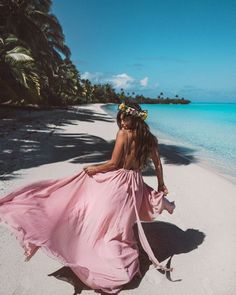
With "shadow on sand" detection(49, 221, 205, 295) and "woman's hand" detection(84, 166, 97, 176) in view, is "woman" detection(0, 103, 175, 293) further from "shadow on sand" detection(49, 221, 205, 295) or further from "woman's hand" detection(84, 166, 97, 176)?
"shadow on sand" detection(49, 221, 205, 295)

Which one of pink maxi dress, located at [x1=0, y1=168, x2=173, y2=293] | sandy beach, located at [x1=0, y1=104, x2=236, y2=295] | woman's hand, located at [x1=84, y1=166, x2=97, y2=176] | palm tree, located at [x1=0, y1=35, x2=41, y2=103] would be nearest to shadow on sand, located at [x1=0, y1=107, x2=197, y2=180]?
sandy beach, located at [x1=0, y1=104, x2=236, y2=295]

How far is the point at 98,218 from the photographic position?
3812 millimetres

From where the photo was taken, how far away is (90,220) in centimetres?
385

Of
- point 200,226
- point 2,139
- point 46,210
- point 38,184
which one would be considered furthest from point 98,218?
point 2,139

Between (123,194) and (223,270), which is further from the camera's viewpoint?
(223,270)

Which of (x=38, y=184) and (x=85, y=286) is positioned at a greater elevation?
(x=38, y=184)

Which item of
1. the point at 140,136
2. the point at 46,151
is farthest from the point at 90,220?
the point at 46,151

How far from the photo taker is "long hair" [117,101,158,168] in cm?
385

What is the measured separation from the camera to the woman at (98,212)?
3535mm

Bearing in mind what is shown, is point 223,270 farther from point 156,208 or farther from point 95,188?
point 95,188

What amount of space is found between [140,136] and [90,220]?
101 cm

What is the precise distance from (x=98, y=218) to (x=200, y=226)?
7.46 ft

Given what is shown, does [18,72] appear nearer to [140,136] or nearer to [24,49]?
[24,49]

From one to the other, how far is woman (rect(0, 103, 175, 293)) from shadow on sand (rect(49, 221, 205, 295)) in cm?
26
